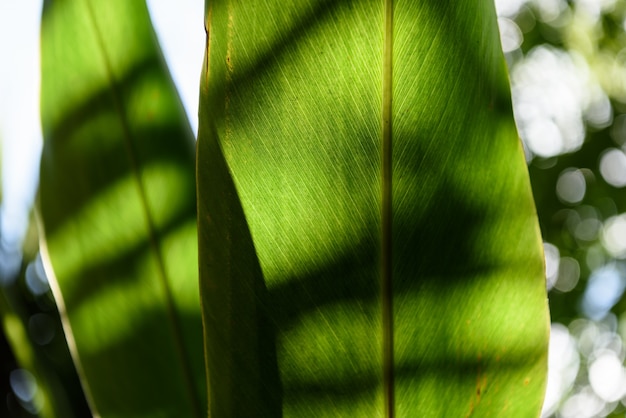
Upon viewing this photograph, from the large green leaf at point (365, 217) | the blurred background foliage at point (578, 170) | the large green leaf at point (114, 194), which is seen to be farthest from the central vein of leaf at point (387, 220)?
the blurred background foliage at point (578, 170)

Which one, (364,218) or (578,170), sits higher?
(364,218)

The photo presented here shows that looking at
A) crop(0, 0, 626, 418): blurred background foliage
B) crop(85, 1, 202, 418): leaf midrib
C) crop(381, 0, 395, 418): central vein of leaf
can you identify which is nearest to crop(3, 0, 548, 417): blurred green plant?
crop(381, 0, 395, 418): central vein of leaf

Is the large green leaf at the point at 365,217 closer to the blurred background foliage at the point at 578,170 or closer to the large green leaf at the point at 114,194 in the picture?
the large green leaf at the point at 114,194

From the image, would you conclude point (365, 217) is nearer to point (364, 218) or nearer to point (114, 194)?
point (364, 218)

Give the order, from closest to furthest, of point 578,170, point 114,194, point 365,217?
point 365,217 < point 114,194 < point 578,170

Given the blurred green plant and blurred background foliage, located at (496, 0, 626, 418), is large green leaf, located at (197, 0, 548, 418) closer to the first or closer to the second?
the blurred green plant

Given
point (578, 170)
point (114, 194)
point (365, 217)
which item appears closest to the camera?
point (365, 217)

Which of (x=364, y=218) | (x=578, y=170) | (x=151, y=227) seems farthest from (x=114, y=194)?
(x=578, y=170)
